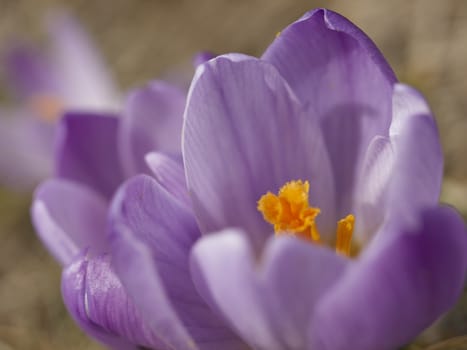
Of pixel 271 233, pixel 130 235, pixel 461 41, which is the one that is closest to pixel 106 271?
pixel 130 235

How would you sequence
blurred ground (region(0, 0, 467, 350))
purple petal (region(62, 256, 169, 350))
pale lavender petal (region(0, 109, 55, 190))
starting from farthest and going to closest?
pale lavender petal (region(0, 109, 55, 190))
blurred ground (region(0, 0, 467, 350))
purple petal (region(62, 256, 169, 350))

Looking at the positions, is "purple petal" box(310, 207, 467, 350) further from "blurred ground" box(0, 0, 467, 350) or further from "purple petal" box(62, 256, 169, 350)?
"blurred ground" box(0, 0, 467, 350)

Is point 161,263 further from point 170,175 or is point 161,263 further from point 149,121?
Answer: point 149,121

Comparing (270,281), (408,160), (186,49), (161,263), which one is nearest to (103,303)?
(161,263)

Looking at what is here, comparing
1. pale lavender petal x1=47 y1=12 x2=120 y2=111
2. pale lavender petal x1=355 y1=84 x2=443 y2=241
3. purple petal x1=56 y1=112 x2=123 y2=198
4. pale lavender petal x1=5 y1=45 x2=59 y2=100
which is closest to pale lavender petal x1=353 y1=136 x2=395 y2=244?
pale lavender petal x1=355 y1=84 x2=443 y2=241

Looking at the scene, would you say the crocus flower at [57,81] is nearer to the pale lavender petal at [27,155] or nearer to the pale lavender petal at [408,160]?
the pale lavender petal at [27,155]
